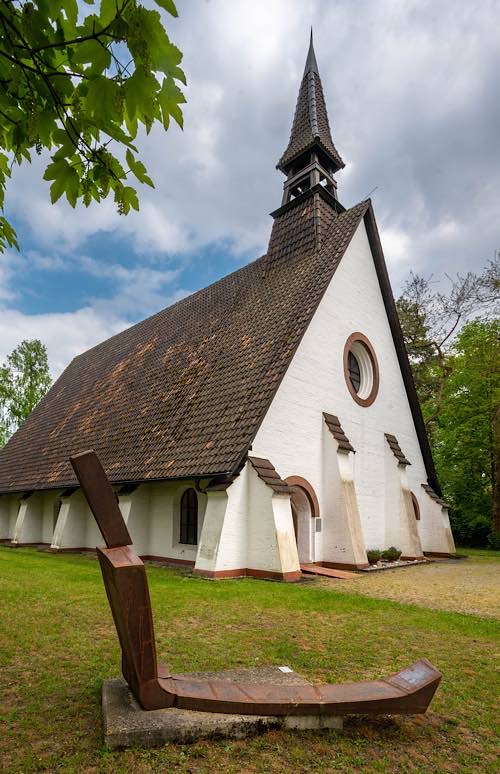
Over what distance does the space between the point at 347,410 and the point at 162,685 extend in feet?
41.0

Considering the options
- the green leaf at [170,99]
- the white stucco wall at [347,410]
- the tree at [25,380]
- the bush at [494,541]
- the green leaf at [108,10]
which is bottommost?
the bush at [494,541]

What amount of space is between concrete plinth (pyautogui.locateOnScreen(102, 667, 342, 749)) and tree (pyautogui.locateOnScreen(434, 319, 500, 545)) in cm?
2298

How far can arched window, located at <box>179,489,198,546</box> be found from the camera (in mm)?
12820

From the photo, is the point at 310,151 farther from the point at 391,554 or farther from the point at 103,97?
the point at 103,97

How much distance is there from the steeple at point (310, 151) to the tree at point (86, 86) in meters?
17.6

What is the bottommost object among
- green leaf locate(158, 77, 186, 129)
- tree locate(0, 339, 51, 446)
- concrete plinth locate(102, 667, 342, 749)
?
concrete plinth locate(102, 667, 342, 749)

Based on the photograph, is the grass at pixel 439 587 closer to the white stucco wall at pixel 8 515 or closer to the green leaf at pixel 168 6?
the green leaf at pixel 168 6

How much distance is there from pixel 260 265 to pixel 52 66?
694 inches

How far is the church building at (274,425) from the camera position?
11.1 metres

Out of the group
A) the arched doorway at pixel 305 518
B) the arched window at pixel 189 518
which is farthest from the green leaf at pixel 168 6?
the arched window at pixel 189 518

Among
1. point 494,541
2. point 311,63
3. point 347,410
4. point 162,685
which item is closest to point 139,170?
point 162,685

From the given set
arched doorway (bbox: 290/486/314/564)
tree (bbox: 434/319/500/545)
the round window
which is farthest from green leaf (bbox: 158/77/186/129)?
tree (bbox: 434/319/500/545)

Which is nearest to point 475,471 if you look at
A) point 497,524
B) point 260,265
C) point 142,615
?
point 497,524

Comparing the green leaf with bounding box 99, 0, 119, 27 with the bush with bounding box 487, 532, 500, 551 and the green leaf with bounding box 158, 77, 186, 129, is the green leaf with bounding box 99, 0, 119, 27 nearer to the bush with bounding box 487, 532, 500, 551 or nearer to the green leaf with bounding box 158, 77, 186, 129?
the green leaf with bounding box 158, 77, 186, 129
